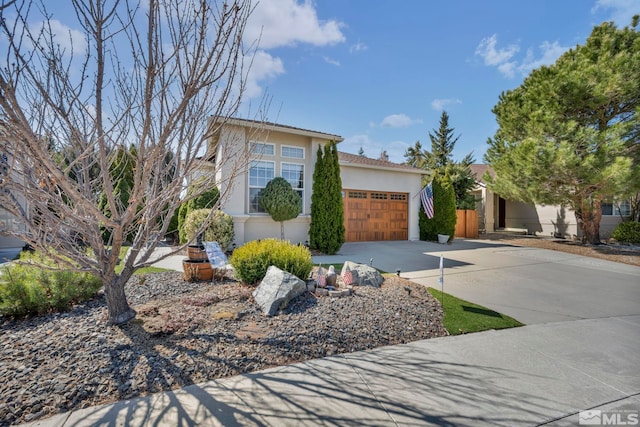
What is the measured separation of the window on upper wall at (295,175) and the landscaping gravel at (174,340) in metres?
6.94

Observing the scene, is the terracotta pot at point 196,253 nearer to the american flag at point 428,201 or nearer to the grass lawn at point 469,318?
the grass lawn at point 469,318

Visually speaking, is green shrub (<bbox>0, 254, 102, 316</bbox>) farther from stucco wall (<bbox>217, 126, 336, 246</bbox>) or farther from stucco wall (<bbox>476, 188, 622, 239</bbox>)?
stucco wall (<bbox>476, 188, 622, 239</bbox>)

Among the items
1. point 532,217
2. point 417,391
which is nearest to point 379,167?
point 417,391

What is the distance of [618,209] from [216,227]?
21.8 m

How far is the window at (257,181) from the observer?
10.9 meters

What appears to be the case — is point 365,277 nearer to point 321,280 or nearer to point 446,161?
point 321,280

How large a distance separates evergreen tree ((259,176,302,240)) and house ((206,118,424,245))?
53 centimetres

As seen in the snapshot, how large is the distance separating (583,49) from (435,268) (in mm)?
13098

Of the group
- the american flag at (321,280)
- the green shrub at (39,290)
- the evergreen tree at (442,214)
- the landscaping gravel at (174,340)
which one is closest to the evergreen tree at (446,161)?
the evergreen tree at (442,214)

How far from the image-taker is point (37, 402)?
2303 mm

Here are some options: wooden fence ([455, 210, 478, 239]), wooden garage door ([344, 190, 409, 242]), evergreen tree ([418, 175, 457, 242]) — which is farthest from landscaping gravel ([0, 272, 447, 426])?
wooden fence ([455, 210, 478, 239])

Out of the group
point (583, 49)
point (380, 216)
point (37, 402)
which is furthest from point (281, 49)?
point (583, 49)

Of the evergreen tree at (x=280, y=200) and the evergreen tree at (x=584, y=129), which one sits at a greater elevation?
the evergreen tree at (x=584, y=129)

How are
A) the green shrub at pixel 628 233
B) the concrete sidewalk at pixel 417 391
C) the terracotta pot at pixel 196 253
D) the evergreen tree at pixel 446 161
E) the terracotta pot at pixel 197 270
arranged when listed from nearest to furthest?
the concrete sidewalk at pixel 417 391
the terracotta pot at pixel 197 270
the terracotta pot at pixel 196 253
the green shrub at pixel 628 233
the evergreen tree at pixel 446 161
